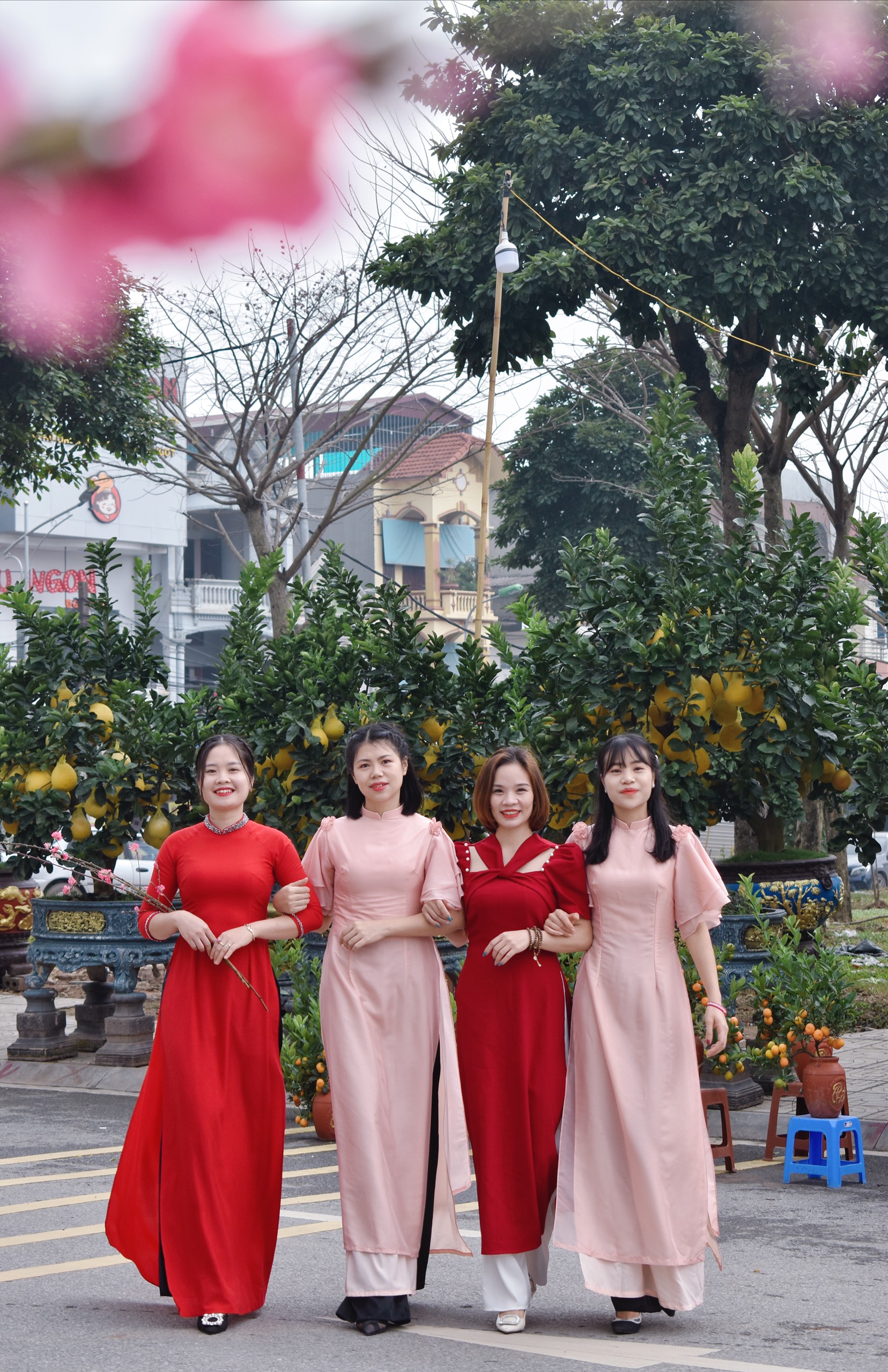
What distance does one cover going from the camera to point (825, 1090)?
696 cm

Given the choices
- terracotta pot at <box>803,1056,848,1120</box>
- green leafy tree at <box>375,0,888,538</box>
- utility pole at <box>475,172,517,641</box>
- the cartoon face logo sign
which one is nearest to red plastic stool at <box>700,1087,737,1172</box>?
terracotta pot at <box>803,1056,848,1120</box>

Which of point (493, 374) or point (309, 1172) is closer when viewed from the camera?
point (309, 1172)

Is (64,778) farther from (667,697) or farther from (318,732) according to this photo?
(667,697)

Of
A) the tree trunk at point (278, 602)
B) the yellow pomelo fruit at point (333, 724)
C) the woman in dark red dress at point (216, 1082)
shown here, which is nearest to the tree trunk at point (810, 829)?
the tree trunk at point (278, 602)

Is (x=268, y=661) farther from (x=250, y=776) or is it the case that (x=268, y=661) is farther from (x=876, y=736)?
(x=250, y=776)

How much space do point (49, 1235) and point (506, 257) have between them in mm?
8936

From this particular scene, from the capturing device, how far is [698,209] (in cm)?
1273

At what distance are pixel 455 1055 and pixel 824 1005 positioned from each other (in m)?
3.12

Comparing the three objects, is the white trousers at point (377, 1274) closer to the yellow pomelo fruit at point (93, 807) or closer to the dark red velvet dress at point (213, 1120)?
the dark red velvet dress at point (213, 1120)

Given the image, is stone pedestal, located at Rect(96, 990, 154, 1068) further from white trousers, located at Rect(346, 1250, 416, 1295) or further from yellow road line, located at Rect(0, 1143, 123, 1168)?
white trousers, located at Rect(346, 1250, 416, 1295)

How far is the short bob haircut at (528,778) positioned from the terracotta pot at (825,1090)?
2.83 m

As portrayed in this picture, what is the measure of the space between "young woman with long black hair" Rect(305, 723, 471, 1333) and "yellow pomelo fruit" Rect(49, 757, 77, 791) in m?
5.22

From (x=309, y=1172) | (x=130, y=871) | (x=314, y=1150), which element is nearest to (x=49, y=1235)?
(x=309, y=1172)

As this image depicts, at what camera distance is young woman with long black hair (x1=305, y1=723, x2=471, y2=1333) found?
4.54 meters
